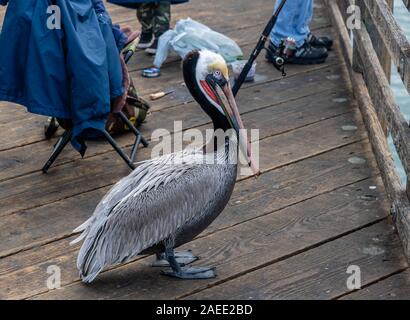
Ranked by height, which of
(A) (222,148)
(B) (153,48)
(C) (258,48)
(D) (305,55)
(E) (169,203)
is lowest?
(B) (153,48)

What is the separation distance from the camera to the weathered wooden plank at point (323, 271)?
4.04 meters

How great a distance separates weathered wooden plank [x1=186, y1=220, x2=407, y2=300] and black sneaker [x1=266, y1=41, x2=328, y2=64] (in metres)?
2.38

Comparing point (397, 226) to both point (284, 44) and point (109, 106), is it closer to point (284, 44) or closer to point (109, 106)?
point (109, 106)

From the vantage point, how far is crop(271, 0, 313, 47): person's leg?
6.50 meters

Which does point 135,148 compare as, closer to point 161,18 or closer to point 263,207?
point 263,207

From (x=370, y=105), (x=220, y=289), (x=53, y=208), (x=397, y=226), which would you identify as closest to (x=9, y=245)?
(x=53, y=208)

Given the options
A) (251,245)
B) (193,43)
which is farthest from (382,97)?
(193,43)

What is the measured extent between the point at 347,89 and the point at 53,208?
7.49ft

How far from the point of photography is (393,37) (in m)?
4.62

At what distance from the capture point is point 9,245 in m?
4.50

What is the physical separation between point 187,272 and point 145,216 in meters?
0.35

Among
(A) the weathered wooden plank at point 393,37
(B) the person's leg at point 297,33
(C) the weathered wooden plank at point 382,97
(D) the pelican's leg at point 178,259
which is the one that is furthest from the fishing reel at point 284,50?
(D) the pelican's leg at point 178,259

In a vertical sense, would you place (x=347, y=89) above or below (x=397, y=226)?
below

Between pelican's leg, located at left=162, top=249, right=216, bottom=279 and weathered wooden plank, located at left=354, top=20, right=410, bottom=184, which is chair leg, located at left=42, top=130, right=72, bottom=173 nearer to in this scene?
pelican's leg, located at left=162, top=249, right=216, bottom=279
